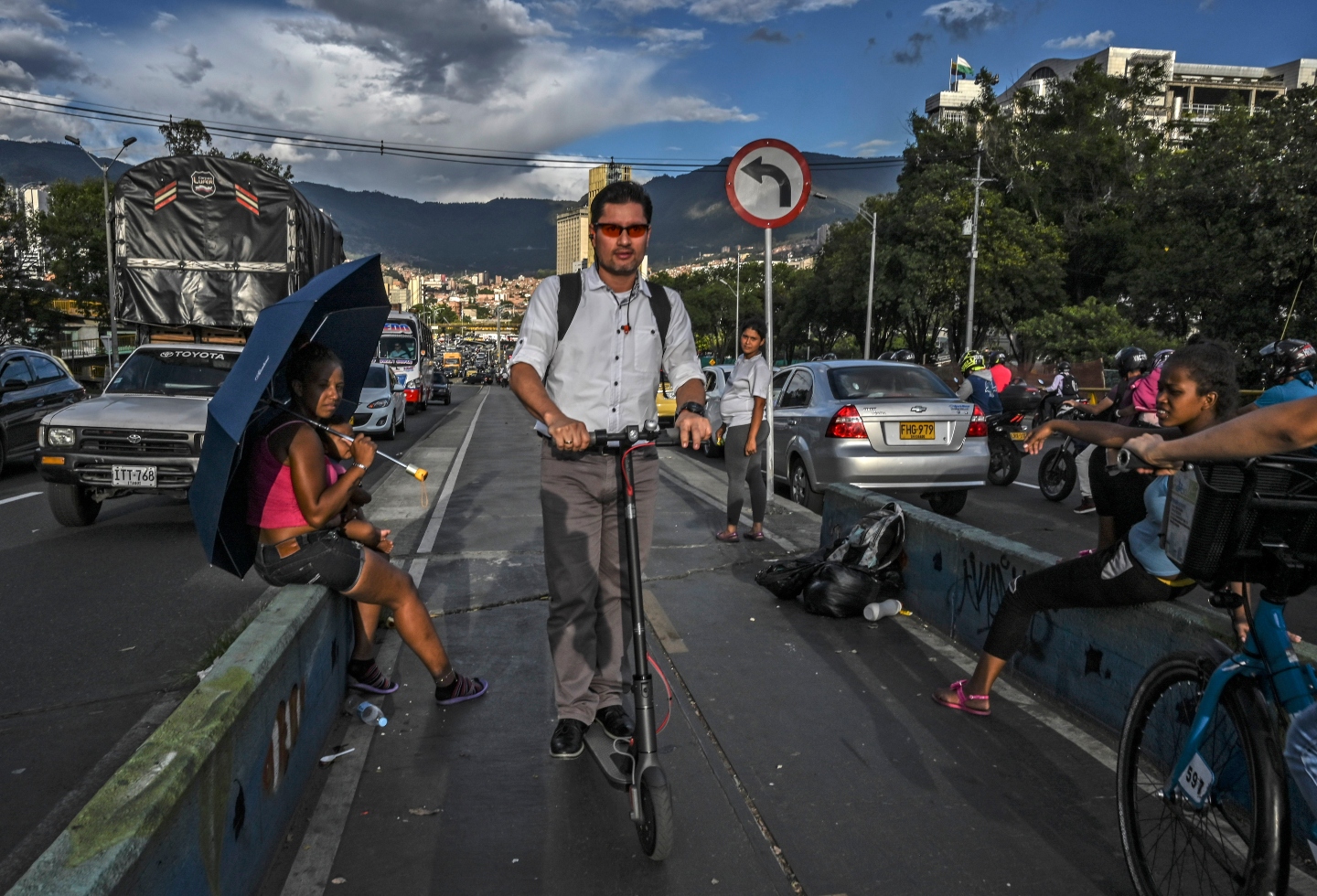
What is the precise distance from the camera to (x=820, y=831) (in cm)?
331

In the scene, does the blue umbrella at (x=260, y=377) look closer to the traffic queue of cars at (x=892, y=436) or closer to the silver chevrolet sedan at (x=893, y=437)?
the traffic queue of cars at (x=892, y=436)

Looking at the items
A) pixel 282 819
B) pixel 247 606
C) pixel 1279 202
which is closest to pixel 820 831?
pixel 282 819

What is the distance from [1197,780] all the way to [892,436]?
6864 millimetres

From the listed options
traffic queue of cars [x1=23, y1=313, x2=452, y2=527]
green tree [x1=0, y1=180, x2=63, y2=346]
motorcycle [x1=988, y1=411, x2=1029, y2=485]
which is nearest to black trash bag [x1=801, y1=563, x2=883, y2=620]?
traffic queue of cars [x1=23, y1=313, x2=452, y2=527]

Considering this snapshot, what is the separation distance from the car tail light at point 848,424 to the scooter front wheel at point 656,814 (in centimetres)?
667

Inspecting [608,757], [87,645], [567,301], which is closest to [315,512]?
[567,301]

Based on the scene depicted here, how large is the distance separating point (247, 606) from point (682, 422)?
→ 4332mm

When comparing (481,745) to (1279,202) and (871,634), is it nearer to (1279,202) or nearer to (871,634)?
(871,634)

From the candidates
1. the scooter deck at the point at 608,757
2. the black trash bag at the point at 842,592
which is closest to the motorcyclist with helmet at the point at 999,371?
the black trash bag at the point at 842,592

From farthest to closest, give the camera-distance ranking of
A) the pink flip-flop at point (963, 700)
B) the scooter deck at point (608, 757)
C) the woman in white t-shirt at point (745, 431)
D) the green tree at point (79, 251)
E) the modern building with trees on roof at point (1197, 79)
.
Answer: the modern building with trees on roof at point (1197, 79) → the green tree at point (79, 251) → the woman in white t-shirt at point (745, 431) → the pink flip-flop at point (963, 700) → the scooter deck at point (608, 757)

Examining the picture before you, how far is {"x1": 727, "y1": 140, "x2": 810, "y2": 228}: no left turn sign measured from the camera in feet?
26.8

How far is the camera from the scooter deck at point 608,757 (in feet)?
10.9

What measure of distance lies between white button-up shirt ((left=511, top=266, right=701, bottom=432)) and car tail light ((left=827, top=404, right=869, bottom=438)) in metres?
5.80

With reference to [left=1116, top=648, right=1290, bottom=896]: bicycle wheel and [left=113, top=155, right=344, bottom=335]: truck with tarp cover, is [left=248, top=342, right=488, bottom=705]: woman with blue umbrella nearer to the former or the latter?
[left=1116, top=648, right=1290, bottom=896]: bicycle wheel
